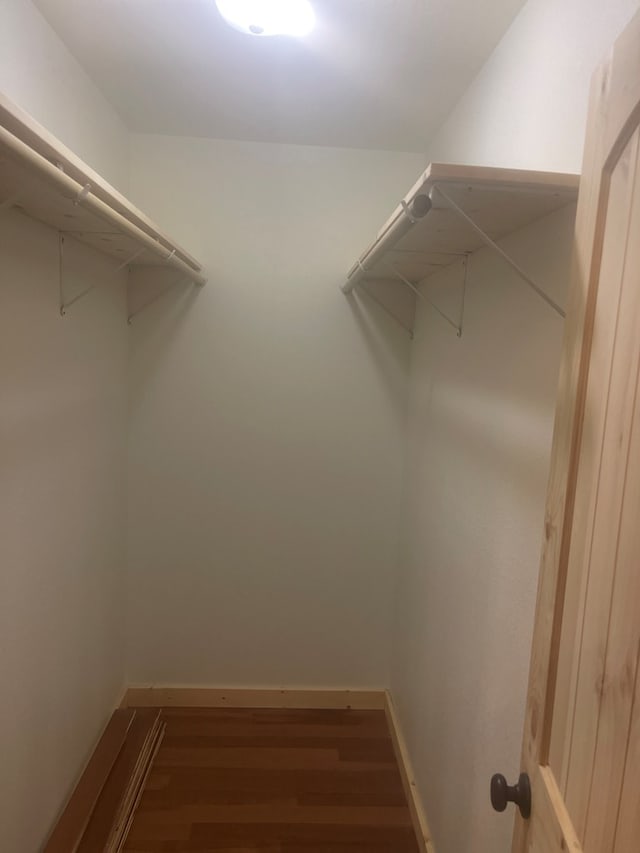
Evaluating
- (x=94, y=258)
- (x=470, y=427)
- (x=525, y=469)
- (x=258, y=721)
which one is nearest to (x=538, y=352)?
(x=525, y=469)

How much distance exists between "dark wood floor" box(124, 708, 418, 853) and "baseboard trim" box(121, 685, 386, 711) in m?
0.04

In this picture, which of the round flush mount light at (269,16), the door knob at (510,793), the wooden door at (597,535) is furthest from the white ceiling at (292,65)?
the door knob at (510,793)

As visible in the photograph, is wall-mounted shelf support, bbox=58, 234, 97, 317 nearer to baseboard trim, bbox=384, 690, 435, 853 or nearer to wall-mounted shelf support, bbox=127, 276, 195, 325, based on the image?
wall-mounted shelf support, bbox=127, 276, 195, 325

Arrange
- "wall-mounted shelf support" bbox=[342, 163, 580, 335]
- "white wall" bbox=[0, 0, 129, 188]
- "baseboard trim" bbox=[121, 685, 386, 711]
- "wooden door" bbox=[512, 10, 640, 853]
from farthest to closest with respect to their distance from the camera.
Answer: "baseboard trim" bbox=[121, 685, 386, 711]
"white wall" bbox=[0, 0, 129, 188]
"wall-mounted shelf support" bbox=[342, 163, 580, 335]
"wooden door" bbox=[512, 10, 640, 853]

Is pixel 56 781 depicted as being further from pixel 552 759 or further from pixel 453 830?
pixel 552 759

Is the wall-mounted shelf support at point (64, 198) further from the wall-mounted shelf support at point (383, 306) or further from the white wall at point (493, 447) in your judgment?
the white wall at point (493, 447)

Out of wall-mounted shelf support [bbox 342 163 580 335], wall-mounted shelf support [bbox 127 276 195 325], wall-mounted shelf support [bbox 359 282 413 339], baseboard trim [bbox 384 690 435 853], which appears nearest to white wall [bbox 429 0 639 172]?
wall-mounted shelf support [bbox 342 163 580 335]

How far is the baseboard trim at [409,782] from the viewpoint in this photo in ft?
6.47

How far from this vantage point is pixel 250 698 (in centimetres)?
273

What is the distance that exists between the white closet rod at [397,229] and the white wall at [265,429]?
1.44 ft

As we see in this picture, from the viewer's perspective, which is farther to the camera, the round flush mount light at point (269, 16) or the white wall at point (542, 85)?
the round flush mount light at point (269, 16)

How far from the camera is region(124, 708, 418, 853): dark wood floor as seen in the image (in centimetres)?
202

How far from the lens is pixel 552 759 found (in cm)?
89

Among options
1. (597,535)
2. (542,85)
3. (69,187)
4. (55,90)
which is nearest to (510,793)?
(597,535)
